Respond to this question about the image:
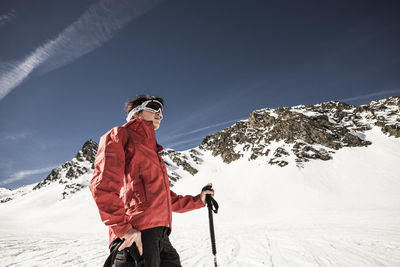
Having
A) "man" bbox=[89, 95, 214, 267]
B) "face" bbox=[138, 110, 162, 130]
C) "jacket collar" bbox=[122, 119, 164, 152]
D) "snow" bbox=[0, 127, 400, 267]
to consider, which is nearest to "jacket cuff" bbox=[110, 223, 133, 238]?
"man" bbox=[89, 95, 214, 267]

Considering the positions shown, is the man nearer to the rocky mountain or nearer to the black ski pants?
the black ski pants

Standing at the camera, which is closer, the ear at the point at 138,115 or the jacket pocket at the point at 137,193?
the jacket pocket at the point at 137,193

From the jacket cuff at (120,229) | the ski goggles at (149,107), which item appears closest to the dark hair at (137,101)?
the ski goggles at (149,107)

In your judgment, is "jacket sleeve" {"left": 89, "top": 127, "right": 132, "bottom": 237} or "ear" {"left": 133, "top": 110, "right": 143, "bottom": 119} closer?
"jacket sleeve" {"left": 89, "top": 127, "right": 132, "bottom": 237}

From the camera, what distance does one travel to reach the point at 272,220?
73.0 feet

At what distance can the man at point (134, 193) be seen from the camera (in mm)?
1480

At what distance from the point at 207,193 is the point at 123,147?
1.34 m

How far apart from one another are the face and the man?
0.25 ft

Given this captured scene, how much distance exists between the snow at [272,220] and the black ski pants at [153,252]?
487 cm

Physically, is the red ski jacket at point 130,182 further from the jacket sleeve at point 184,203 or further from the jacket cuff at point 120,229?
the jacket sleeve at point 184,203

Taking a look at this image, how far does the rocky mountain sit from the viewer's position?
2023 inches

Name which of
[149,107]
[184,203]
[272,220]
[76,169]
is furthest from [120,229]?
[76,169]

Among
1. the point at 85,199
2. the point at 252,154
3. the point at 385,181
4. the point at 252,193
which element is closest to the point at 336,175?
the point at 385,181

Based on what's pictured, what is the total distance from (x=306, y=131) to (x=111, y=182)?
63198 mm
